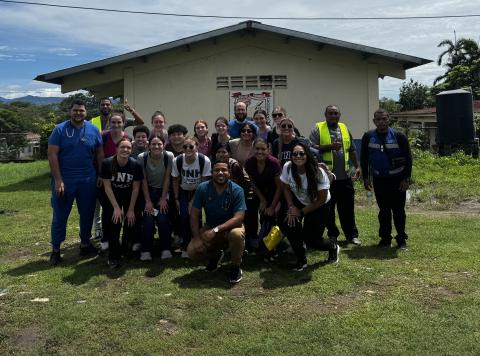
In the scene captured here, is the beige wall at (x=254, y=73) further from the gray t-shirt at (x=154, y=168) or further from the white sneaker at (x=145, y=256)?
the white sneaker at (x=145, y=256)

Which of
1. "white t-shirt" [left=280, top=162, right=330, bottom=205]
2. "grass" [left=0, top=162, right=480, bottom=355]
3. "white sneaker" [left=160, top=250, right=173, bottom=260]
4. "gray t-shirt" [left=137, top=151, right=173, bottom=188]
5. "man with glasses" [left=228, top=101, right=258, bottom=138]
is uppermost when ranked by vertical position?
"man with glasses" [left=228, top=101, right=258, bottom=138]

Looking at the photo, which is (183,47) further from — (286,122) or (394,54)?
(286,122)

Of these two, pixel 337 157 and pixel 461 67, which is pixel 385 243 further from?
pixel 461 67

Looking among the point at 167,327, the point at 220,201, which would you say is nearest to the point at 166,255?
the point at 220,201

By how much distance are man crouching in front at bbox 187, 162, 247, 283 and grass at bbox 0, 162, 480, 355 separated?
10.9 inches

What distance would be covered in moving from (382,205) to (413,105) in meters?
44.2

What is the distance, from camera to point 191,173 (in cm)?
572

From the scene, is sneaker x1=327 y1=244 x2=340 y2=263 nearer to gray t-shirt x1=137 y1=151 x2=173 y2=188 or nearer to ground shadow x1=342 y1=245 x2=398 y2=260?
ground shadow x1=342 y1=245 x2=398 y2=260

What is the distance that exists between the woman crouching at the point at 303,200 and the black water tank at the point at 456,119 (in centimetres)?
1469

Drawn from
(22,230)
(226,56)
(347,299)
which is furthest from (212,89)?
(347,299)

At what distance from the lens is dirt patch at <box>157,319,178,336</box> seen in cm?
391

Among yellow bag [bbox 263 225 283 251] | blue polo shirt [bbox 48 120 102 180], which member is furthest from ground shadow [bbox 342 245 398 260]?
blue polo shirt [bbox 48 120 102 180]

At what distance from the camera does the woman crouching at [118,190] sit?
18.5ft

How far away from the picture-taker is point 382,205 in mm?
6445
